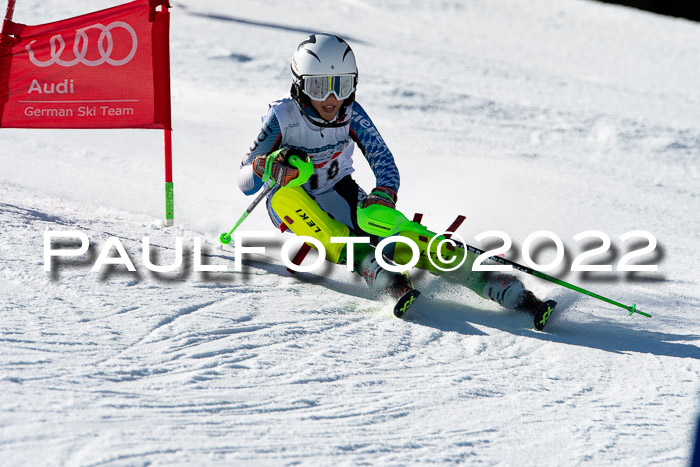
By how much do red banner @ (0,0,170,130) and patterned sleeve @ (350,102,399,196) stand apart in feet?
4.50

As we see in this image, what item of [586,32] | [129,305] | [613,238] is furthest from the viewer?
[586,32]

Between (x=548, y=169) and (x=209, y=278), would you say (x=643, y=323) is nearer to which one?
(x=209, y=278)

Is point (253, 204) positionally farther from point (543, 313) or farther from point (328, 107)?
point (543, 313)

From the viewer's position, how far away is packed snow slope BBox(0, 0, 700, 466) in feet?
9.99

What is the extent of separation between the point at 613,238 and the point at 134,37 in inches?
151

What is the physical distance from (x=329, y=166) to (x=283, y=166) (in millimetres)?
535

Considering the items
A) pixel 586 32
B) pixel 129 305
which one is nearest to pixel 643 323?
pixel 129 305

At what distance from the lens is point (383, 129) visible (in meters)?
8.84

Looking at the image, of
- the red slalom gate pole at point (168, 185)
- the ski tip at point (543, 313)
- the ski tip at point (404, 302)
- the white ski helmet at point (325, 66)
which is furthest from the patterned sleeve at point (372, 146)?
the red slalom gate pole at point (168, 185)

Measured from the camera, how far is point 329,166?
16.9 feet

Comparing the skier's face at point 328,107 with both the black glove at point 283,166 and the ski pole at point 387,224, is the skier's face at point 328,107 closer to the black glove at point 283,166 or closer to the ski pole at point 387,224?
the black glove at point 283,166

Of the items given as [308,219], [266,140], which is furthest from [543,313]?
[266,140]

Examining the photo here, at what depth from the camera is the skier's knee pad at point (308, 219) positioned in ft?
16.0

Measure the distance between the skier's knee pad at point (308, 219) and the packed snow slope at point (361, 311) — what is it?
0.27 m
